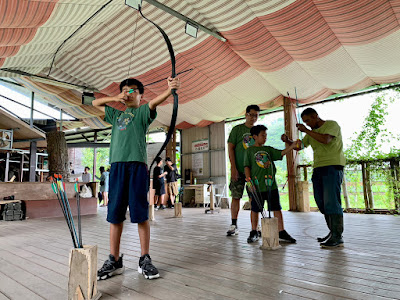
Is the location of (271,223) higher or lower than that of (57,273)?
higher

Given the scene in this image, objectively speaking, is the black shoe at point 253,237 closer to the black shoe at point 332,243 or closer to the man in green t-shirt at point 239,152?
the man in green t-shirt at point 239,152

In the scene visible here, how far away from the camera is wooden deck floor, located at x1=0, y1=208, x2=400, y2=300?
1.32m

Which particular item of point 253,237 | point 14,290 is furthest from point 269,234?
point 14,290

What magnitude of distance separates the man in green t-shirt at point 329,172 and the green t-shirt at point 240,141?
638 mm

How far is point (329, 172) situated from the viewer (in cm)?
235

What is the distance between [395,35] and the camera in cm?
374

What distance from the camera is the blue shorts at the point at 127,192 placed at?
1659mm

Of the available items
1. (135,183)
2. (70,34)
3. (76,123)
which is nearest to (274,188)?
(135,183)

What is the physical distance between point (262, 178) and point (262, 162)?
0.15m

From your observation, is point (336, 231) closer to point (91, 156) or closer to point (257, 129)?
point (257, 129)

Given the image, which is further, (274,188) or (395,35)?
(395,35)

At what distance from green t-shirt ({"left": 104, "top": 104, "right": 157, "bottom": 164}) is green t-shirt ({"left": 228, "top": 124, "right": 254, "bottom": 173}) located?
4.57 feet

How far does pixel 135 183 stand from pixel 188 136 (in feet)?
26.3

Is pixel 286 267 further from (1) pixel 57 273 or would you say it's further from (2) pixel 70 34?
(2) pixel 70 34
